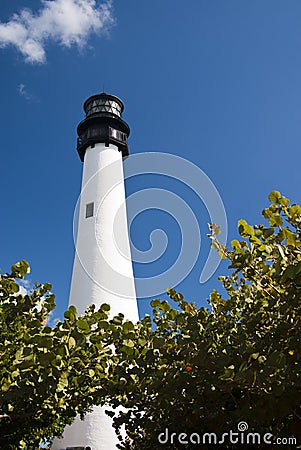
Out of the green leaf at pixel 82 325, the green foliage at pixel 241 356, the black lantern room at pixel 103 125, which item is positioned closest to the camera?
the green foliage at pixel 241 356

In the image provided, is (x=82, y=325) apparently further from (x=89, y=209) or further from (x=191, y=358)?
(x=89, y=209)

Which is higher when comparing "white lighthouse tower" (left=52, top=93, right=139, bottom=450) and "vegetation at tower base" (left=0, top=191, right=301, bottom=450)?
"white lighthouse tower" (left=52, top=93, right=139, bottom=450)

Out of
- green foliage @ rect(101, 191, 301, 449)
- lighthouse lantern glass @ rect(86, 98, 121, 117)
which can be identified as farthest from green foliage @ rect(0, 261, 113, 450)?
lighthouse lantern glass @ rect(86, 98, 121, 117)

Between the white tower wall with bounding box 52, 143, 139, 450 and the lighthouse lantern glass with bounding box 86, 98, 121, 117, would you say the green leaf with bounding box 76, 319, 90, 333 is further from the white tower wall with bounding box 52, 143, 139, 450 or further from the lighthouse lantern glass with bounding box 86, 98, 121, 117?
the lighthouse lantern glass with bounding box 86, 98, 121, 117

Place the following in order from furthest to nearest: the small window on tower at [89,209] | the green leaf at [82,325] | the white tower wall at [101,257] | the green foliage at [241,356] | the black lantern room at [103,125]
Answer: the black lantern room at [103,125] < the small window on tower at [89,209] < the white tower wall at [101,257] < the green leaf at [82,325] < the green foliage at [241,356]

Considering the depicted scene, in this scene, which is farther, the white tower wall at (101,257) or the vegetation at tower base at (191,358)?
the white tower wall at (101,257)

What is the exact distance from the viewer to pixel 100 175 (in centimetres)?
1803

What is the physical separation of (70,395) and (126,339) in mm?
1519

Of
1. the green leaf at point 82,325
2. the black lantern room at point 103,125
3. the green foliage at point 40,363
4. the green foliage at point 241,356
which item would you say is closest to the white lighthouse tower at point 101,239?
the black lantern room at point 103,125

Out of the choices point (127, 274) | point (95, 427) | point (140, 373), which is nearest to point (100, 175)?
point (127, 274)

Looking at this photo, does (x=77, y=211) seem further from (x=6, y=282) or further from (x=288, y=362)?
(x=288, y=362)

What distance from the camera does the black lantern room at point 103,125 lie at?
19516 mm

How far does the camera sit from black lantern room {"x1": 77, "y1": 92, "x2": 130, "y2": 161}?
768 inches

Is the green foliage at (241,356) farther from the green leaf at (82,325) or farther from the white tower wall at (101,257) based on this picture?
the white tower wall at (101,257)
